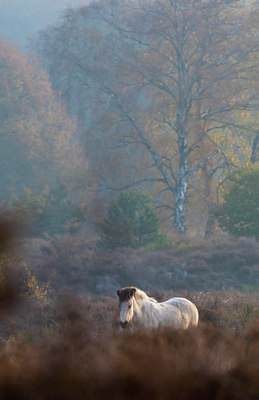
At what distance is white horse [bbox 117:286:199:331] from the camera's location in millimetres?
6223

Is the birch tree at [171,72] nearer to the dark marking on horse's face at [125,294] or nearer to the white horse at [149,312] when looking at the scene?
the white horse at [149,312]

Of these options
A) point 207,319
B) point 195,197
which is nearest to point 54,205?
point 195,197

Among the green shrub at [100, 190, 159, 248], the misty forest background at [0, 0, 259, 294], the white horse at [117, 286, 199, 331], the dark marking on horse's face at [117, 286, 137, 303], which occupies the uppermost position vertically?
the misty forest background at [0, 0, 259, 294]

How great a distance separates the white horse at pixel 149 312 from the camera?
622cm

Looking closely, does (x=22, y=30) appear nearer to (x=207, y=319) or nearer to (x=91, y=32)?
(x=91, y=32)

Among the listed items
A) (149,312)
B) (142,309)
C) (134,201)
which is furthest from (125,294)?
(134,201)

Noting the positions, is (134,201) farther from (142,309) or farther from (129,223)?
(142,309)

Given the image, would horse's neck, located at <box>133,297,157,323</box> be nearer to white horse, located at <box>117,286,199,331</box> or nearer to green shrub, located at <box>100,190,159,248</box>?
white horse, located at <box>117,286,199,331</box>

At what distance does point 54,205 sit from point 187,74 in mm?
9807

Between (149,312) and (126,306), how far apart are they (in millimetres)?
555

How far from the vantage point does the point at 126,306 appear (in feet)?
20.3

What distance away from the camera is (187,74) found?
26.7 metres

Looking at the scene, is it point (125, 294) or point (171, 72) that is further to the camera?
point (171, 72)

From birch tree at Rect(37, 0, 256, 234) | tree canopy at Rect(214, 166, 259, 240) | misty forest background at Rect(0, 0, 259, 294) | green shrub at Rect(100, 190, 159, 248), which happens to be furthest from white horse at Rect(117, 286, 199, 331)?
birch tree at Rect(37, 0, 256, 234)
